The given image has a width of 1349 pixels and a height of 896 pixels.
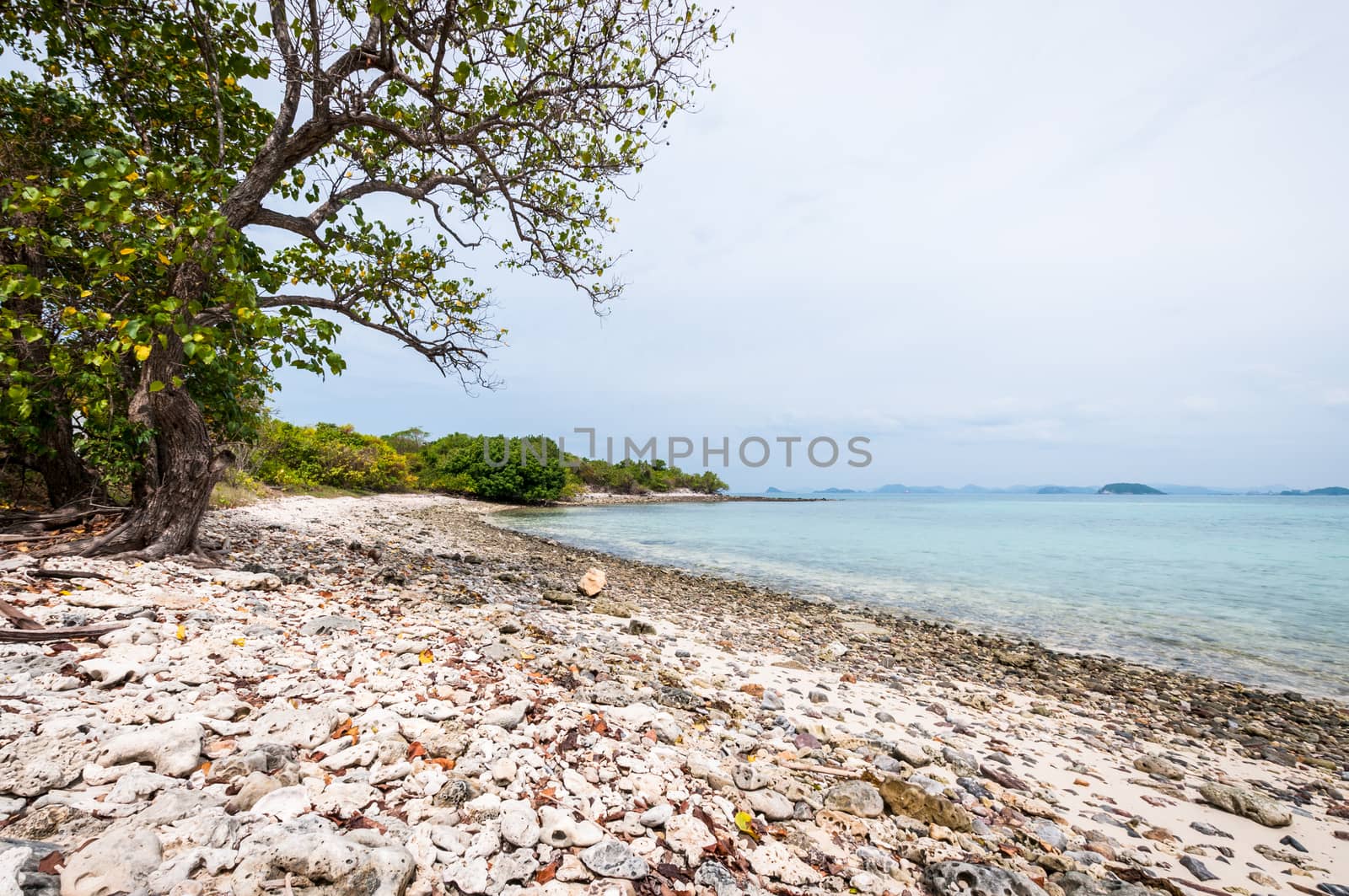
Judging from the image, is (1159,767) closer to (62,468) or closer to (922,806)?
(922,806)

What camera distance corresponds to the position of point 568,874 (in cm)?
237

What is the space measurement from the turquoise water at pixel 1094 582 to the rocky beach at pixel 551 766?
4.16 metres

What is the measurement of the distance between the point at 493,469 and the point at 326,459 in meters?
18.1

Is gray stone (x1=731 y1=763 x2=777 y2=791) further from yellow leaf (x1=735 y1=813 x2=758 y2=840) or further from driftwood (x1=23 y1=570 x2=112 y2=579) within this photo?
driftwood (x1=23 y1=570 x2=112 y2=579)

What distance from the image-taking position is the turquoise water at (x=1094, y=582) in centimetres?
1091

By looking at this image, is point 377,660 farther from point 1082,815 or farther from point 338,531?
point 338,531

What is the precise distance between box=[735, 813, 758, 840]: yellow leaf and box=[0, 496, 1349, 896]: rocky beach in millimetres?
25

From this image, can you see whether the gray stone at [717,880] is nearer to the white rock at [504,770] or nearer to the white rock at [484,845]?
the white rock at [484,845]

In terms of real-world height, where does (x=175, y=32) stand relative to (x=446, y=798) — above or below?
above

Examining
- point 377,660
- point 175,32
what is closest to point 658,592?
point 377,660

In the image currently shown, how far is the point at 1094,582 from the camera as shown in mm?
19219

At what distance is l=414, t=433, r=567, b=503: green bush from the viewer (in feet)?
177

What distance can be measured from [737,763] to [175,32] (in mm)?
10665

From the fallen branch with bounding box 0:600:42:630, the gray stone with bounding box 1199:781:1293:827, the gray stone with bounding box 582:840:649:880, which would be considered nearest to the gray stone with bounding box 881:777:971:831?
the gray stone with bounding box 582:840:649:880
